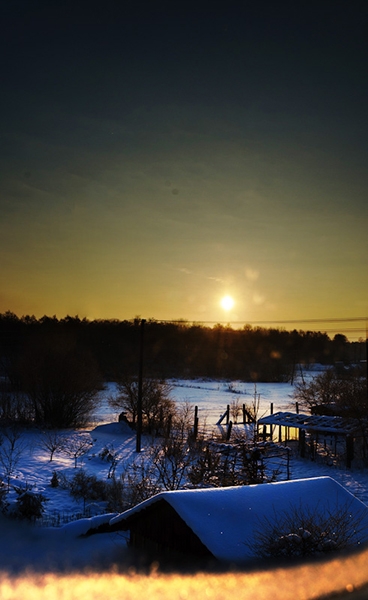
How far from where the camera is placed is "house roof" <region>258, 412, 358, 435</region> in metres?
22.7

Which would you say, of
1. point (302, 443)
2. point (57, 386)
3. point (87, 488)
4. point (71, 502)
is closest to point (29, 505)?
point (71, 502)

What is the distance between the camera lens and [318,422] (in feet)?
80.8

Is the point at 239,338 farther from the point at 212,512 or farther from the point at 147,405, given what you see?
the point at 212,512

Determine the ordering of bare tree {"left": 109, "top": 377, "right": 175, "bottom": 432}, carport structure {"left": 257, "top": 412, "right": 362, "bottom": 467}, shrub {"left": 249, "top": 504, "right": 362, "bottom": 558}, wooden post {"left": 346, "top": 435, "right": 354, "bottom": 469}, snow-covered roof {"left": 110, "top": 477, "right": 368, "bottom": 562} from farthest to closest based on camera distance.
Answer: bare tree {"left": 109, "top": 377, "right": 175, "bottom": 432} < carport structure {"left": 257, "top": 412, "right": 362, "bottom": 467} < wooden post {"left": 346, "top": 435, "right": 354, "bottom": 469} < snow-covered roof {"left": 110, "top": 477, "right": 368, "bottom": 562} < shrub {"left": 249, "top": 504, "right": 362, "bottom": 558}

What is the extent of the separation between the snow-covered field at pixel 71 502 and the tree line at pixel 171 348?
6.03 metres

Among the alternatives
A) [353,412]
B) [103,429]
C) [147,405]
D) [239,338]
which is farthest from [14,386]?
[239,338]

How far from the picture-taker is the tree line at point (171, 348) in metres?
35.9

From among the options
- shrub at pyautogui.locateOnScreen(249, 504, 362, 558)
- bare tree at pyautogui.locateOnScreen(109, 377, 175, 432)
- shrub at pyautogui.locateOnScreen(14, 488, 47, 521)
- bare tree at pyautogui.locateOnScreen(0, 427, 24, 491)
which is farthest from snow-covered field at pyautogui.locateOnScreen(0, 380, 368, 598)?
bare tree at pyautogui.locateOnScreen(109, 377, 175, 432)

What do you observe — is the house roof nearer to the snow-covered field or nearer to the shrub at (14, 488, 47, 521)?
the snow-covered field

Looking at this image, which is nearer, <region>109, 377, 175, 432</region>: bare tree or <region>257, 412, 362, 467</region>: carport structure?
<region>257, 412, 362, 467</region>: carport structure

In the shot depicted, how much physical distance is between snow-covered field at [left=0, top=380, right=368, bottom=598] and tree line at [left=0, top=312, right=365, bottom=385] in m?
6.03

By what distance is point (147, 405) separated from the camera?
100.0 ft

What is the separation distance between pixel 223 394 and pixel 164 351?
429 inches

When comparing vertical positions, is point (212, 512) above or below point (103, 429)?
above
